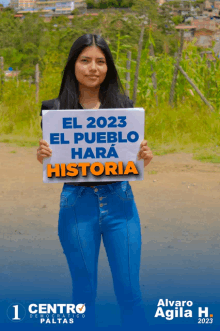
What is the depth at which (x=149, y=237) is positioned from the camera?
453 cm

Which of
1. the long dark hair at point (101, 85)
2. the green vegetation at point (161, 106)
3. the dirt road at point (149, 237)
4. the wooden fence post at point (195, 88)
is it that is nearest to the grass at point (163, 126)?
the green vegetation at point (161, 106)

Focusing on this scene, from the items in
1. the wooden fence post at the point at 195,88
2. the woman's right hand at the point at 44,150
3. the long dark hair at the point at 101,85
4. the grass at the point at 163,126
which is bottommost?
the grass at the point at 163,126

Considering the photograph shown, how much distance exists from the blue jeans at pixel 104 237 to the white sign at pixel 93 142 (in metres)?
0.08

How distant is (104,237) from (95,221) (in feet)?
0.31

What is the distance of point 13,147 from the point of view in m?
9.47

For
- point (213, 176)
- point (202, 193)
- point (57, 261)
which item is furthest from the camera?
→ point (213, 176)

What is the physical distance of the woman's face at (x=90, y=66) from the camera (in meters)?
2.27

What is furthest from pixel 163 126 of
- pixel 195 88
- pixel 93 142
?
pixel 93 142

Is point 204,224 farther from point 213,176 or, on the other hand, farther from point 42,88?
point 42,88

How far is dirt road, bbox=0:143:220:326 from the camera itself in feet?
11.5

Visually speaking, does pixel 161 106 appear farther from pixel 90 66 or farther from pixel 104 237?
pixel 104 237

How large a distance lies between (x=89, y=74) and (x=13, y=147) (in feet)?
24.2

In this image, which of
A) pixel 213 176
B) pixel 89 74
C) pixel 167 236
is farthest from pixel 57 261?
pixel 213 176

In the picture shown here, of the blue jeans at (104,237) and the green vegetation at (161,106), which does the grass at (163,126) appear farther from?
the blue jeans at (104,237)
